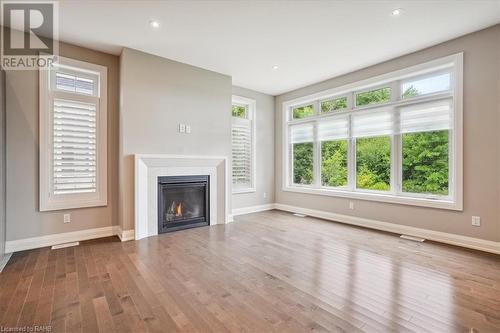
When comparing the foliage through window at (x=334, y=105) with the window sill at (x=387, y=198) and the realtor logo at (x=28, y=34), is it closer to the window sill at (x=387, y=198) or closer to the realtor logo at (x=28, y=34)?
the window sill at (x=387, y=198)

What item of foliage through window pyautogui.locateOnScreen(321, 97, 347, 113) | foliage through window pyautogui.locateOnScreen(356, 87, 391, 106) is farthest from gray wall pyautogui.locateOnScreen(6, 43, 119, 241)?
foliage through window pyautogui.locateOnScreen(356, 87, 391, 106)

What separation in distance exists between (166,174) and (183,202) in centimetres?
65

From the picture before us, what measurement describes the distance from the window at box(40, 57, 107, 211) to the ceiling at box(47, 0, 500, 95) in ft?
1.76

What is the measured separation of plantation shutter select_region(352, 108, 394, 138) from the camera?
4.38 m

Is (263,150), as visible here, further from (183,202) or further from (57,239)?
(57,239)

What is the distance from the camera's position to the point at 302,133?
5941 mm

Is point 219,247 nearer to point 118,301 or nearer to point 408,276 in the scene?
point 118,301

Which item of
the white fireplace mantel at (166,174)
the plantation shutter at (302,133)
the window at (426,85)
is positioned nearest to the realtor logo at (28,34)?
the white fireplace mantel at (166,174)

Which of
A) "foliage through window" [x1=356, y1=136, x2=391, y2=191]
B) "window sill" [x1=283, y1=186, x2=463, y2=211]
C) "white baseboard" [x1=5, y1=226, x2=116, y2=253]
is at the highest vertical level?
"foliage through window" [x1=356, y1=136, x2=391, y2=191]

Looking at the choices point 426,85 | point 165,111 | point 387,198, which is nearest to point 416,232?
point 387,198

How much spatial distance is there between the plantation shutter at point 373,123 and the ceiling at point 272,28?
2.99 ft

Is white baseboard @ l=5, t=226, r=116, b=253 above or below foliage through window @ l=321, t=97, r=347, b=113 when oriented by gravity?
below

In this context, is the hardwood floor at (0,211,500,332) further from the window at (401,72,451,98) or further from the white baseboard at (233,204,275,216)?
the window at (401,72,451,98)

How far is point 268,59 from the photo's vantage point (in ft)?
14.0
